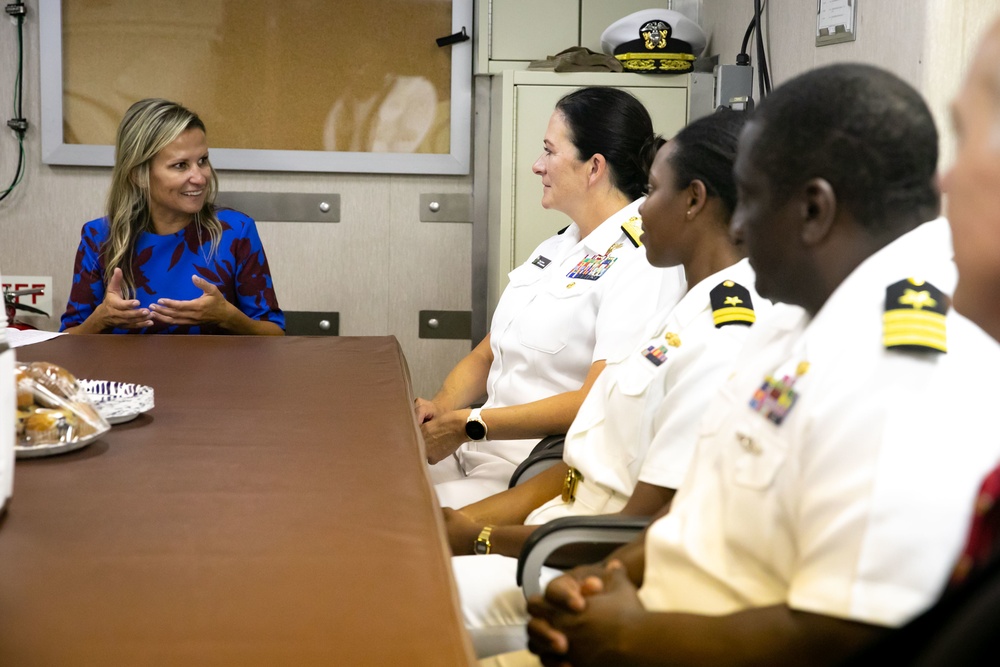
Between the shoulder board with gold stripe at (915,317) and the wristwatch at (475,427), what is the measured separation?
47.3 inches

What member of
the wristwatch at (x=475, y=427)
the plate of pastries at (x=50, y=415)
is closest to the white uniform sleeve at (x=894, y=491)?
the plate of pastries at (x=50, y=415)

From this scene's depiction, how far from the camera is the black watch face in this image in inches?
79.0

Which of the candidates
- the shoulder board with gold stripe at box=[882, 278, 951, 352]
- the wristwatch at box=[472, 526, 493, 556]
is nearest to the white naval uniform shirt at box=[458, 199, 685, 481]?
the wristwatch at box=[472, 526, 493, 556]

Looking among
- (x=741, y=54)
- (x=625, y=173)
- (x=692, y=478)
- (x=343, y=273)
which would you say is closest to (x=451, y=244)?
(x=343, y=273)

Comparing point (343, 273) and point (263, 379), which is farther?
point (343, 273)

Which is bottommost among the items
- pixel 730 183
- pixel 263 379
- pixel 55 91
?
pixel 263 379

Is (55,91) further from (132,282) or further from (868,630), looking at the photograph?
(868,630)

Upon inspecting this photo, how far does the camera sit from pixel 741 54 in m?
2.96

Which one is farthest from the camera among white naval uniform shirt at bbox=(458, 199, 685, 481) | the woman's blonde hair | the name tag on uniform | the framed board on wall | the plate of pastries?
the framed board on wall

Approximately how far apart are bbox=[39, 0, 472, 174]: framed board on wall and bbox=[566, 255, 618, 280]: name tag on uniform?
1.66 meters

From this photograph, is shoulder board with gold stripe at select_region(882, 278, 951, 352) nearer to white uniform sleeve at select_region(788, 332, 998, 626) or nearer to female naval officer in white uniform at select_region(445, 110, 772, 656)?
white uniform sleeve at select_region(788, 332, 998, 626)

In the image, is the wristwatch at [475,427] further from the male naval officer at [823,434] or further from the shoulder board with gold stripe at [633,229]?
the male naval officer at [823,434]

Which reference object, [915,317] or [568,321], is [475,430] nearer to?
[568,321]

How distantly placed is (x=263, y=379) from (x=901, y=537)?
Result: 4.72ft
